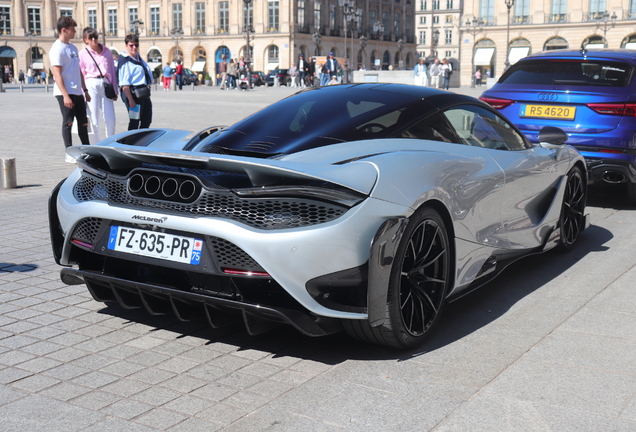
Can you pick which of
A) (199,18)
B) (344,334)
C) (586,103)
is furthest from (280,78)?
(344,334)

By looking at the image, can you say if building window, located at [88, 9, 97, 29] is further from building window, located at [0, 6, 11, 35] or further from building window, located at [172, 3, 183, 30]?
building window, located at [172, 3, 183, 30]

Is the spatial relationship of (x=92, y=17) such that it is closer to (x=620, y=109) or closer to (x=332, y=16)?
(x=332, y=16)

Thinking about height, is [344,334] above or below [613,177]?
below

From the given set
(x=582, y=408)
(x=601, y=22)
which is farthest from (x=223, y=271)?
(x=601, y=22)

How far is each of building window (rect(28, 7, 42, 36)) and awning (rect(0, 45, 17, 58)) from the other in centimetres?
336

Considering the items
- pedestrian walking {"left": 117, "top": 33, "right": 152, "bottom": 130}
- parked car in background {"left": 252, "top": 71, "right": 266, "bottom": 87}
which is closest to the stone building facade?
parked car in background {"left": 252, "top": 71, "right": 266, "bottom": 87}

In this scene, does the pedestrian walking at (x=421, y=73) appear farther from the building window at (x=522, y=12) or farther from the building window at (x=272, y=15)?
the building window at (x=522, y=12)

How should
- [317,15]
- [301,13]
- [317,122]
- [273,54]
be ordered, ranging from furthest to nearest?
[317,15] → [273,54] → [301,13] → [317,122]

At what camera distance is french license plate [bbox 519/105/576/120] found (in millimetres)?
7559

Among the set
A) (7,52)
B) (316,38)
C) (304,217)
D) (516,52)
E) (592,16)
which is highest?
(592,16)

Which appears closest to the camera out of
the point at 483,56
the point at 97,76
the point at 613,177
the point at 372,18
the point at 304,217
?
the point at 304,217

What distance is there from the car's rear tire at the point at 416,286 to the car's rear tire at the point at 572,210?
203 centimetres

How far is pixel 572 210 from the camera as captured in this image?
5.80 meters

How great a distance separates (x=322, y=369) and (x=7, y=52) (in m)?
92.2
